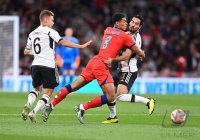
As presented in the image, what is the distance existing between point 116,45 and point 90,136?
2702 mm

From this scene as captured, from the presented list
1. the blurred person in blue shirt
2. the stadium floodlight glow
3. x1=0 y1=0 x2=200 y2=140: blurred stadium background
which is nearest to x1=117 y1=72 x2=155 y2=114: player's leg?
x1=0 y1=0 x2=200 y2=140: blurred stadium background

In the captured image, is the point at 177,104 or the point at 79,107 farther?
the point at 177,104

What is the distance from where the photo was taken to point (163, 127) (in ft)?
36.4

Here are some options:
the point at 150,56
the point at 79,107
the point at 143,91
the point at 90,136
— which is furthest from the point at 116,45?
the point at 150,56

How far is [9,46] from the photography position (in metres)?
24.0

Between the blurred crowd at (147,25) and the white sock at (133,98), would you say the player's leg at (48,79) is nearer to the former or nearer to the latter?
the white sock at (133,98)

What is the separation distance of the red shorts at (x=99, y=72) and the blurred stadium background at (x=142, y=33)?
39.6 feet

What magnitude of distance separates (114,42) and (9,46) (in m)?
12.6

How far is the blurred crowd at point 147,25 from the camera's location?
A: 26.6 metres

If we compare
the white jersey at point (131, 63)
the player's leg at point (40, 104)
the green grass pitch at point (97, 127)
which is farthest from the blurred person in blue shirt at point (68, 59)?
the player's leg at point (40, 104)

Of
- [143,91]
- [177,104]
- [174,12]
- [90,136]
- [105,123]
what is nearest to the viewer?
[90,136]

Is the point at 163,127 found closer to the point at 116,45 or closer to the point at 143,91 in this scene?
the point at 116,45

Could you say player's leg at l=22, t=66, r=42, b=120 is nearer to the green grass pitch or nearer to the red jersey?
the green grass pitch

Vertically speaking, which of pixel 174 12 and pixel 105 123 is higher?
pixel 174 12
